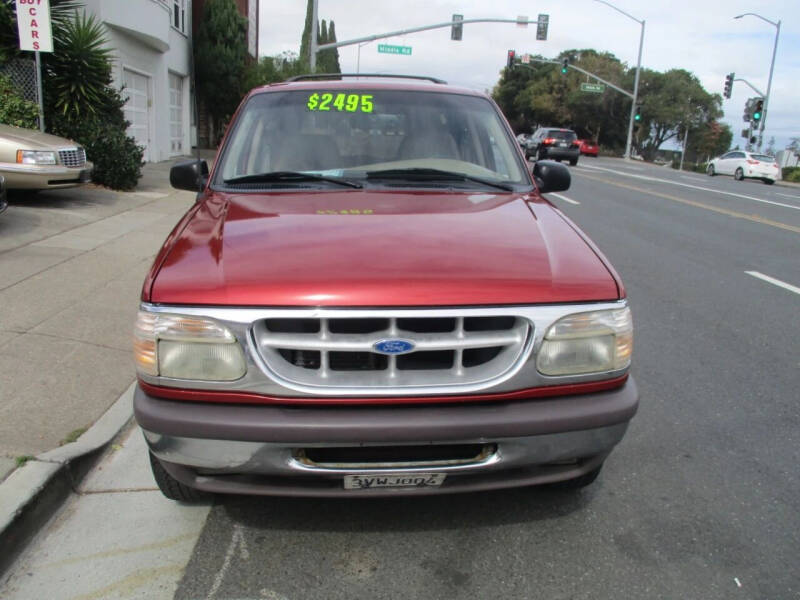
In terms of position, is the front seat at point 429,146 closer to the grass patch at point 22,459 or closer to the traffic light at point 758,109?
the grass patch at point 22,459

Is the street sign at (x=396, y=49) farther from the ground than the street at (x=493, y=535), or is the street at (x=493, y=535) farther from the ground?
the street sign at (x=396, y=49)

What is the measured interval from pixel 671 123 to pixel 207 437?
7464 cm

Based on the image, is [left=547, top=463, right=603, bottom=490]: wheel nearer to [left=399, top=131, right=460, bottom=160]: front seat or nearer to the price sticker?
[left=399, top=131, right=460, bottom=160]: front seat

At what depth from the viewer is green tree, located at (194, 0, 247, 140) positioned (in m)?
24.8

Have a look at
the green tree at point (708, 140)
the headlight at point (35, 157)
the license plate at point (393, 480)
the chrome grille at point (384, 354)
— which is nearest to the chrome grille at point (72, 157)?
the headlight at point (35, 157)

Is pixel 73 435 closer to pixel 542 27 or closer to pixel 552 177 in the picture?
pixel 552 177

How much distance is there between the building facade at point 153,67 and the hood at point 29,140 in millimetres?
4648

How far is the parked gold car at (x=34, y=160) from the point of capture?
9258mm

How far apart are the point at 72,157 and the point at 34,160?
639 mm

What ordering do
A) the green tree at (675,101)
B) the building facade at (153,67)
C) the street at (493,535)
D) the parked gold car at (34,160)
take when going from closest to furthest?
1. the street at (493,535)
2. the parked gold car at (34,160)
3. the building facade at (153,67)
4. the green tree at (675,101)

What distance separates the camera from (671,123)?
69.4m

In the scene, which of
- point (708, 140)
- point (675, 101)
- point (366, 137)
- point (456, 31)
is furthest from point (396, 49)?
point (708, 140)

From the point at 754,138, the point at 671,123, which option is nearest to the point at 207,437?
the point at 754,138

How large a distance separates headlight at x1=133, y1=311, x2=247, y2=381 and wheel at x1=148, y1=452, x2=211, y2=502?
55 centimetres
